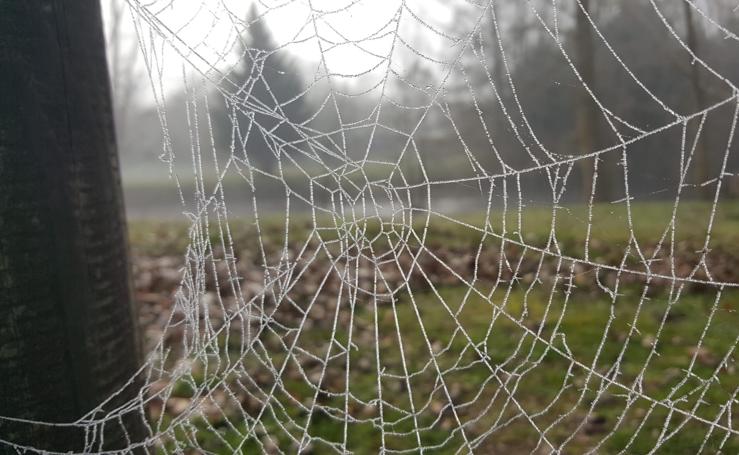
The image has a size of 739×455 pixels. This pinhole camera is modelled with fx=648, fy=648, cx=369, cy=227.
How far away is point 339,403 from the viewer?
294cm

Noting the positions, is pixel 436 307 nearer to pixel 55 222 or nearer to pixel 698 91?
pixel 55 222

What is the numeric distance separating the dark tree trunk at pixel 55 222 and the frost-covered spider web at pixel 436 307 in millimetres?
149

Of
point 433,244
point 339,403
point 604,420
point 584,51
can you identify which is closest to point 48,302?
point 339,403

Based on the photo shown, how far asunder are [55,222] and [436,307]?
293 cm

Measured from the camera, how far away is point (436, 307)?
163 inches

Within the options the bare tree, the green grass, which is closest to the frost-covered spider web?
the green grass

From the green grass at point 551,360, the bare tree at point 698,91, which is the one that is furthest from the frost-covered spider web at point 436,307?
the bare tree at point 698,91

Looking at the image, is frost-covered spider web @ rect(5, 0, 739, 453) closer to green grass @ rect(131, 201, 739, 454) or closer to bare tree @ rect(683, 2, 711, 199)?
green grass @ rect(131, 201, 739, 454)

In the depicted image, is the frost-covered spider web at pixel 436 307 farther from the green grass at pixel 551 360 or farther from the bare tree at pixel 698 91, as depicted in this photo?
the bare tree at pixel 698 91

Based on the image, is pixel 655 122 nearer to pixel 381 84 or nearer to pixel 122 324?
pixel 381 84

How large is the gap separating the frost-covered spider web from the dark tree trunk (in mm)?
149

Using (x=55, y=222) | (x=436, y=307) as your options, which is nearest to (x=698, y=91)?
(x=436, y=307)

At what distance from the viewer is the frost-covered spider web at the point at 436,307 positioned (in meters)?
1.82

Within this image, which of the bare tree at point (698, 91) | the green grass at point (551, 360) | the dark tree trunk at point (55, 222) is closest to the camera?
the dark tree trunk at point (55, 222)
